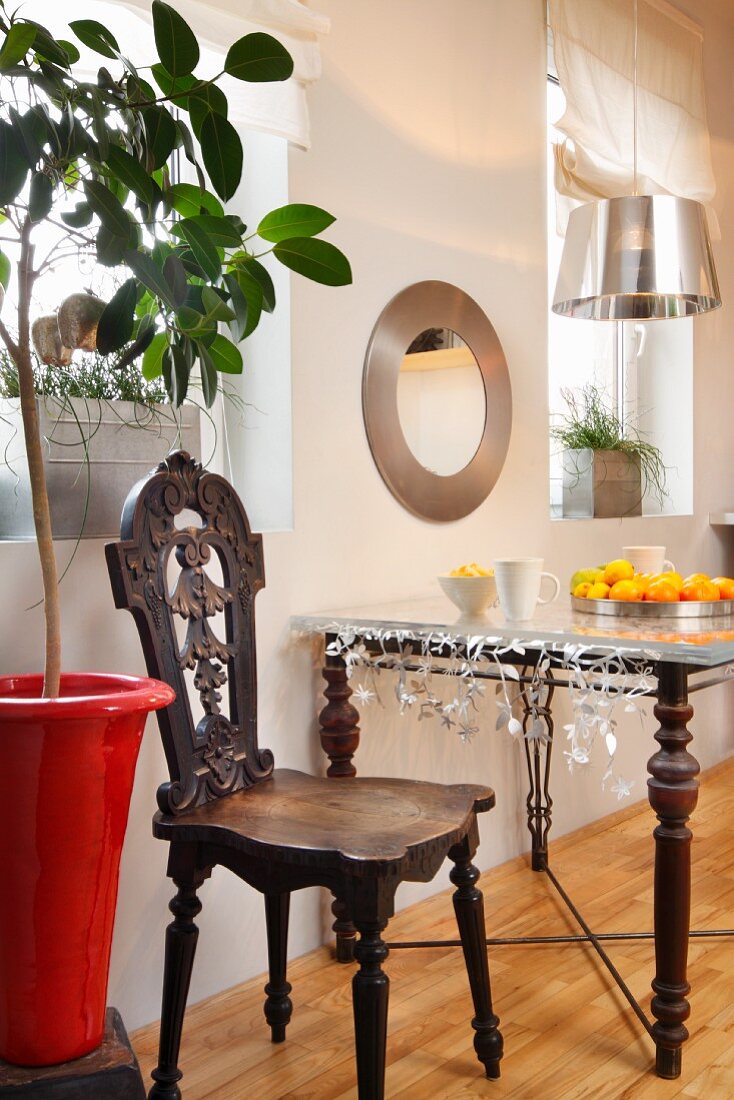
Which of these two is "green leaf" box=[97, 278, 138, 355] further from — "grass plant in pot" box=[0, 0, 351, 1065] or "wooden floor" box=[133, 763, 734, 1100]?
"wooden floor" box=[133, 763, 734, 1100]

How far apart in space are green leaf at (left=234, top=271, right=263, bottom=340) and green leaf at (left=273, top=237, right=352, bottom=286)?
3.4 inches

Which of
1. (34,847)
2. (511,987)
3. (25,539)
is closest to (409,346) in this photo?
(25,539)

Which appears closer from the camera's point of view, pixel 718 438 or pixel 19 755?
pixel 19 755

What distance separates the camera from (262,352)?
8.13ft

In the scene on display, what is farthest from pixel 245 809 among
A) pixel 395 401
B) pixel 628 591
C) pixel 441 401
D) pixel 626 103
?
pixel 626 103

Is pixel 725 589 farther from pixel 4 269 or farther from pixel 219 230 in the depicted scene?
pixel 4 269

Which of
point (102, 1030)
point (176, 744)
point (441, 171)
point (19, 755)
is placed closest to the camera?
point (19, 755)

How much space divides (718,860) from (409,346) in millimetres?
1596

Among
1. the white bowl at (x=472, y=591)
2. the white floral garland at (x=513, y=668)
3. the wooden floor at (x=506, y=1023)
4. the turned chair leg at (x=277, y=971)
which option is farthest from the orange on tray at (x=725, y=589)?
the turned chair leg at (x=277, y=971)

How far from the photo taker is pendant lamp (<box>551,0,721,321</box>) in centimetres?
244

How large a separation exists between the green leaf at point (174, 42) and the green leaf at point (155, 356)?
41cm

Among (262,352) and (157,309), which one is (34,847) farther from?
(262,352)

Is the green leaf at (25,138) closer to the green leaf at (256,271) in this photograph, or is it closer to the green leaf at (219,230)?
the green leaf at (219,230)

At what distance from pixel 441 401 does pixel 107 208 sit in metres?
1.59
